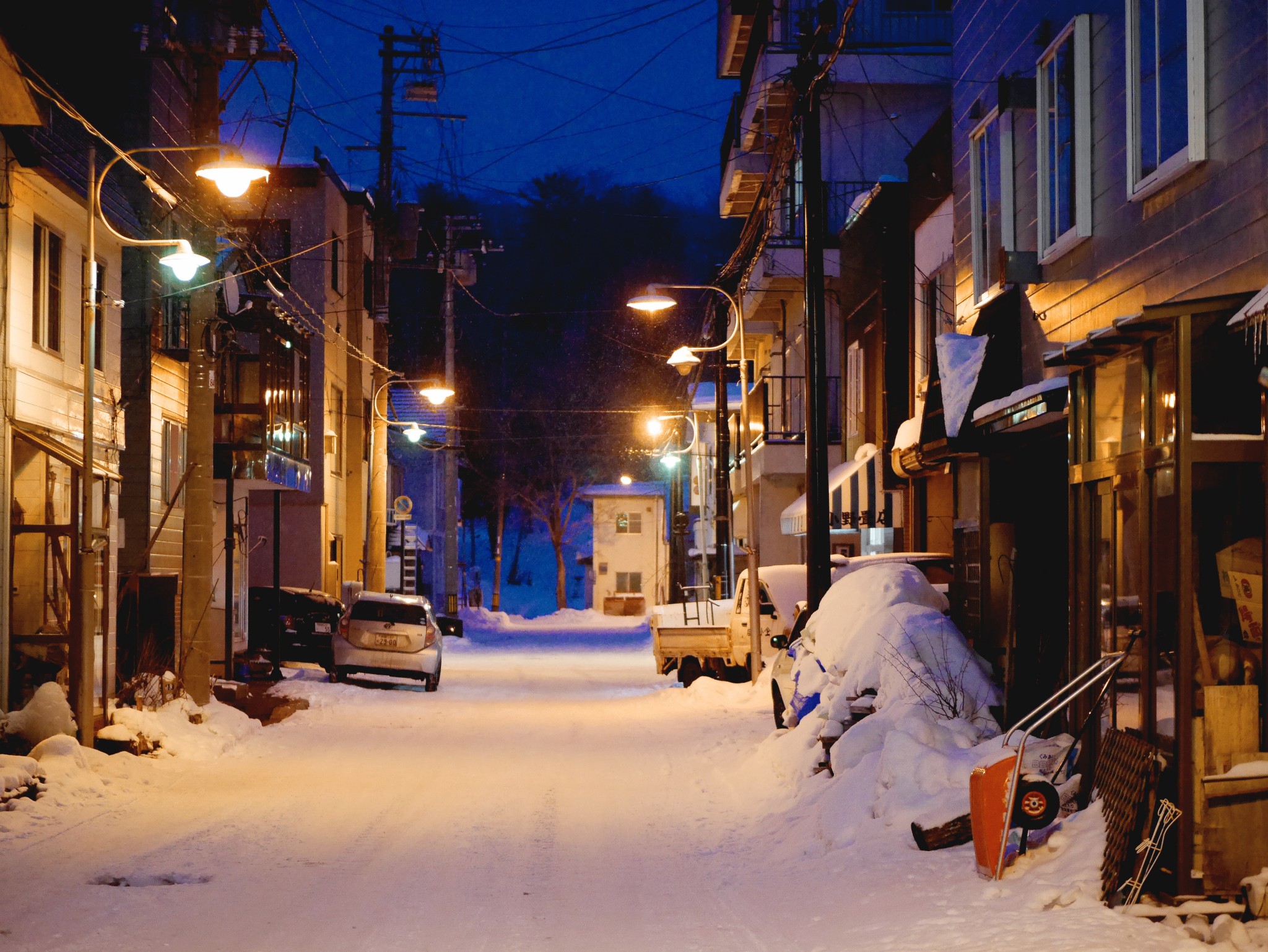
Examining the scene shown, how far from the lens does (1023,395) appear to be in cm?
1178

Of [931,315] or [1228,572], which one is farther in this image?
[931,315]

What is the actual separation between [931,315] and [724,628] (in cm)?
746

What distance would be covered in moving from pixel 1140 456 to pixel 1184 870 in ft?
8.46

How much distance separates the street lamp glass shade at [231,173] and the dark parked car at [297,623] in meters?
14.9

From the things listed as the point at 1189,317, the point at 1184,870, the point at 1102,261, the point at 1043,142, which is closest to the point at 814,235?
the point at 1043,142

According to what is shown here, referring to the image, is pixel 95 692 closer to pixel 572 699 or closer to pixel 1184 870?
pixel 572 699

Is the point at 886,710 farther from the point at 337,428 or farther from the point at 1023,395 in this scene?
the point at 337,428

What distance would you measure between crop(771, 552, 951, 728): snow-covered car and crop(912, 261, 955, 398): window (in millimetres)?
3073

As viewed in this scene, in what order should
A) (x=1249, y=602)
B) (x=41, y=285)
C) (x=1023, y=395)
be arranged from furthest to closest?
(x=41, y=285) → (x=1023, y=395) → (x=1249, y=602)

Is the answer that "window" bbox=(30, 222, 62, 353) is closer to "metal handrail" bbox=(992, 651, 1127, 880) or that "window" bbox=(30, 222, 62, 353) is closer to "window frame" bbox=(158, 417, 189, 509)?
"window frame" bbox=(158, 417, 189, 509)

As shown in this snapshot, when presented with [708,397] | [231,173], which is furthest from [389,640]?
[708,397]

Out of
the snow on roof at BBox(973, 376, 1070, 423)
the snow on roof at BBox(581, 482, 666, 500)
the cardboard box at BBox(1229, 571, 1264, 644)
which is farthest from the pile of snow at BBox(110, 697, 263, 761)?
the snow on roof at BBox(581, 482, 666, 500)

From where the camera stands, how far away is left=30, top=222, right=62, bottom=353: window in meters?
17.2

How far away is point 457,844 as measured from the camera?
10.7m
